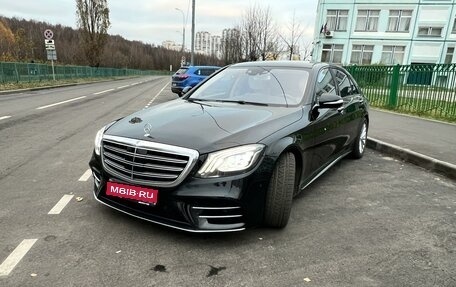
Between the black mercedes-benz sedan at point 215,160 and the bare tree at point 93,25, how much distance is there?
4851 cm

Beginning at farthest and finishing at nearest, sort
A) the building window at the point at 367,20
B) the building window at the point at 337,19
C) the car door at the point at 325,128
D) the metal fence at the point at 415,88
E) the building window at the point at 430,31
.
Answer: the building window at the point at 337,19
the building window at the point at 367,20
the building window at the point at 430,31
the metal fence at the point at 415,88
the car door at the point at 325,128

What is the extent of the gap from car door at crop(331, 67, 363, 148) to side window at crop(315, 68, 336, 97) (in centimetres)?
27

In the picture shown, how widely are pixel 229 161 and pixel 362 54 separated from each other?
121 feet

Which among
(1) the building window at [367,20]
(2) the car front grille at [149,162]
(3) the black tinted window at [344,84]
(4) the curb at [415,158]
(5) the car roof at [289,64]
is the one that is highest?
(1) the building window at [367,20]

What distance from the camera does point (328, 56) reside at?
3703 centimetres

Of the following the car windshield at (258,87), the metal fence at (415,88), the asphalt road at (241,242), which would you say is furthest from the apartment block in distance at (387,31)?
the asphalt road at (241,242)

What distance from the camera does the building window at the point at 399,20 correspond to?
34.7 meters

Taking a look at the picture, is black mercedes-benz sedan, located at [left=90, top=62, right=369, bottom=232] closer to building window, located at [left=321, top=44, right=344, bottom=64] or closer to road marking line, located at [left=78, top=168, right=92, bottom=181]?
road marking line, located at [left=78, top=168, right=92, bottom=181]

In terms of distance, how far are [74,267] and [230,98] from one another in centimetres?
252

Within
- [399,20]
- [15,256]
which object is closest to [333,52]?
[399,20]

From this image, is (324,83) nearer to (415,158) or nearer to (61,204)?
(415,158)

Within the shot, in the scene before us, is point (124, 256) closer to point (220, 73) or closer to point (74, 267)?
point (74, 267)

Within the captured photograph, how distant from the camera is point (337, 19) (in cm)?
3616

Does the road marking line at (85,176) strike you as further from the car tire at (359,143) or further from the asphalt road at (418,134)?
the asphalt road at (418,134)
